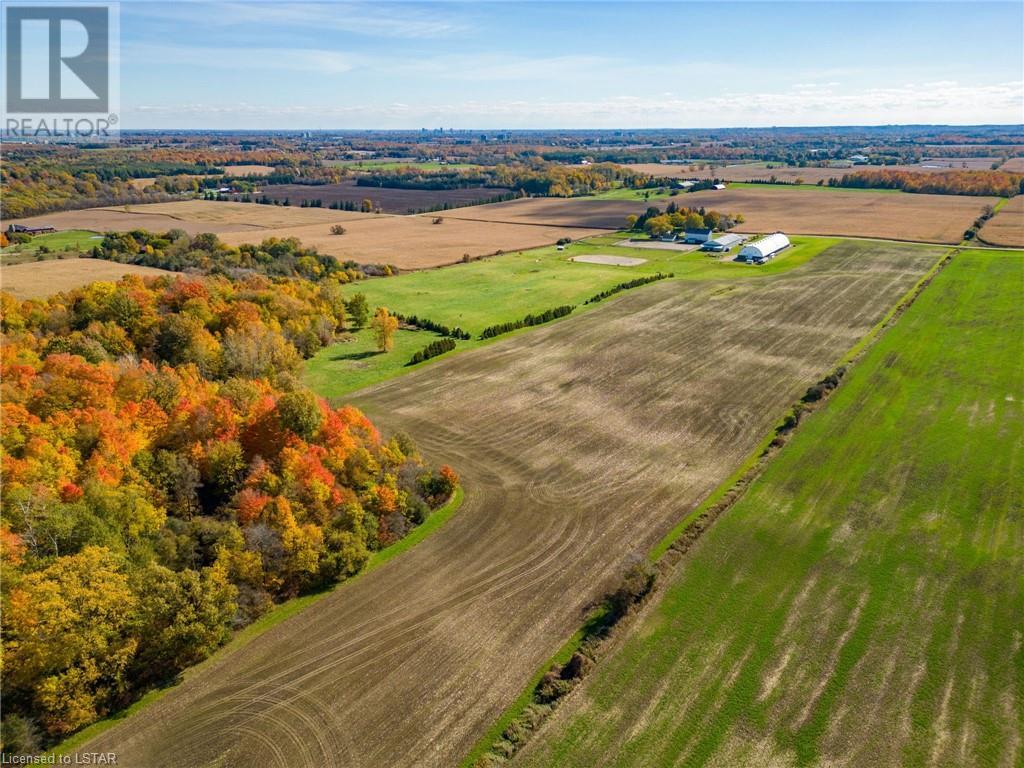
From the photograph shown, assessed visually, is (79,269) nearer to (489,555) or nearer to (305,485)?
(305,485)

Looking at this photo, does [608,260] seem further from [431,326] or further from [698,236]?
[431,326]

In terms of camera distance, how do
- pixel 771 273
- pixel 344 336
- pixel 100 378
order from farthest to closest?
pixel 771 273
pixel 344 336
pixel 100 378

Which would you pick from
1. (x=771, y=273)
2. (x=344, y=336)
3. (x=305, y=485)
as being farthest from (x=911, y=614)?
(x=771, y=273)

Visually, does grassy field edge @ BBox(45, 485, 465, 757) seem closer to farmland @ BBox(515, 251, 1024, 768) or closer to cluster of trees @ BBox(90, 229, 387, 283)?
farmland @ BBox(515, 251, 1024, 768)

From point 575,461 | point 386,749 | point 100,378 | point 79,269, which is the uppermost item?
point 79,269

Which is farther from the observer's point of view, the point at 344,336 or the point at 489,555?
the point at 344,336

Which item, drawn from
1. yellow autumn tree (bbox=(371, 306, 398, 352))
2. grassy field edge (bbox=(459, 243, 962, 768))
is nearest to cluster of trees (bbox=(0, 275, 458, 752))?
Result: grassy field edge (bbox=(459, 243, 962, 768))

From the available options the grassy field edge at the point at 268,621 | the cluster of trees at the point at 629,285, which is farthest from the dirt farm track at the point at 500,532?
the cluster of trees at the point at 629,285
